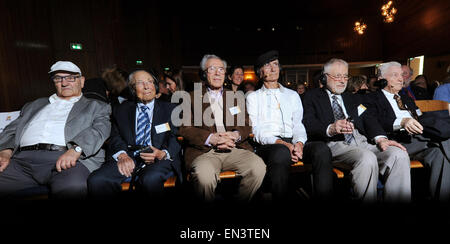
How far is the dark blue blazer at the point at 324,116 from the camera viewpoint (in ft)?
7.12

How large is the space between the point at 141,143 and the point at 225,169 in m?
0.82

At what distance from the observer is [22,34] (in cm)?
318

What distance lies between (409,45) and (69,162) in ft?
40.1

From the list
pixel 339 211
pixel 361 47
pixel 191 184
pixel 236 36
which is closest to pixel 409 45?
pixel 361 47

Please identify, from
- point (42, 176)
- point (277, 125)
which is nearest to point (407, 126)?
point (277, 125)

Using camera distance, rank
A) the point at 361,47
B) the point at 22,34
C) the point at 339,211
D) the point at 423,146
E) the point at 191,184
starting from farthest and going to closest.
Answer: the point at 361,47
the point at 22,34
the point at 423,146
the point at 339,211
the point at 191,184

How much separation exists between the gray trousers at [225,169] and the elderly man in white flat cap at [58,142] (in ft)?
2.99

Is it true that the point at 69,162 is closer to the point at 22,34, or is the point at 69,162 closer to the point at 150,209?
the point at 150,209

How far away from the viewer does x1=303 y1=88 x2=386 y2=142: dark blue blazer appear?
2171 millimetres

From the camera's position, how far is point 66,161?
1.80 metres

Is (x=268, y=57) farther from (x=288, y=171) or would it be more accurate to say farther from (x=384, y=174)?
(x=384, y=174)

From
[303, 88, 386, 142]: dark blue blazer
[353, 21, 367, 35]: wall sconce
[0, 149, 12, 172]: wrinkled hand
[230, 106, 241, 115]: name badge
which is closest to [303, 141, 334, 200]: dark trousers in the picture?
[303, 88, 386, 142]: dark blue blazer

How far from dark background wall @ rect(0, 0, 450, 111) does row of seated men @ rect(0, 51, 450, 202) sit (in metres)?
1.62

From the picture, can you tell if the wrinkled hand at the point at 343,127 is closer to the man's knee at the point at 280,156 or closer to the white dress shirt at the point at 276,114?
the white dress shirt at the point at 276,114
